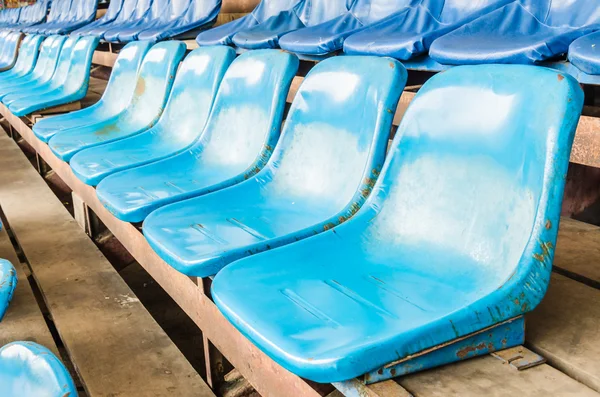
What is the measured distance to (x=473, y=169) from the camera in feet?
3.29

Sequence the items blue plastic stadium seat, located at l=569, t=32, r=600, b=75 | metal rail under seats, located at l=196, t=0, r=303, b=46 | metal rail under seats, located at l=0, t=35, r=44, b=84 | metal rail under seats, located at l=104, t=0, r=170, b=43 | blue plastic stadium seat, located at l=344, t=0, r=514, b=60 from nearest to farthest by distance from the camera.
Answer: blue plastic stadium seat, located at l=569, t=32, r=600, b=75
blue plastic stadium seat, located at l=344, t=0, r=514, b=60
metal rail under seats, located at l=196, t=0, r=303, b=46
metal rail under seats, located at l=104, t=0, r=170, b=43
metal rail under seats, located at l=0, t=35, r=44, b=84

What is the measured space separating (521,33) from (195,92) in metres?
1.08

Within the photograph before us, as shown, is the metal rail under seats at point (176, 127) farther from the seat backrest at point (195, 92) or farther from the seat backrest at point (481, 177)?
the seat backrest at point (481, 177)

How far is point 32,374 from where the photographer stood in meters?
0.61

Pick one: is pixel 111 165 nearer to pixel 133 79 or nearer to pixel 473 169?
pixel 133 79

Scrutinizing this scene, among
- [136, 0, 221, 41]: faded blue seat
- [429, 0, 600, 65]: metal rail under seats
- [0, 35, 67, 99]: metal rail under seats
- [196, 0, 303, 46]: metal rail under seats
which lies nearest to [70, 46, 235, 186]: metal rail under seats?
[429, 0, 600, 65]: metal rail under seats

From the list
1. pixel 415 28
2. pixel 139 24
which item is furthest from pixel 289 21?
pixel 139 24

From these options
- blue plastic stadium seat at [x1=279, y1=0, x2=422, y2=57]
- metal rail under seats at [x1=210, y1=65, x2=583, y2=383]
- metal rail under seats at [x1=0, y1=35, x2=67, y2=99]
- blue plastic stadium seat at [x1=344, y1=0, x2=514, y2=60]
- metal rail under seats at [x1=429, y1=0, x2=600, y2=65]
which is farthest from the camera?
metal rail under seats at [x1=0, y1=35, x2=67, y2=99]

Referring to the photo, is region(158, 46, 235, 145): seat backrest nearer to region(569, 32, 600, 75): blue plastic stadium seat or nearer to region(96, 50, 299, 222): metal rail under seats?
region(96, 50, 299, 222): metal rail under seats

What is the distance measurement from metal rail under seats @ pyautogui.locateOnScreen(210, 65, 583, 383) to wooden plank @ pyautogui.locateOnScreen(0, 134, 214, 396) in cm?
55

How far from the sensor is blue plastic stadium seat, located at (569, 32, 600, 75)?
1498 mm

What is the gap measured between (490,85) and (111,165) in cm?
125

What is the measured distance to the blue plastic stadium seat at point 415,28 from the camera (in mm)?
2209

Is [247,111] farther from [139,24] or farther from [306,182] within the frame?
[139,24]
